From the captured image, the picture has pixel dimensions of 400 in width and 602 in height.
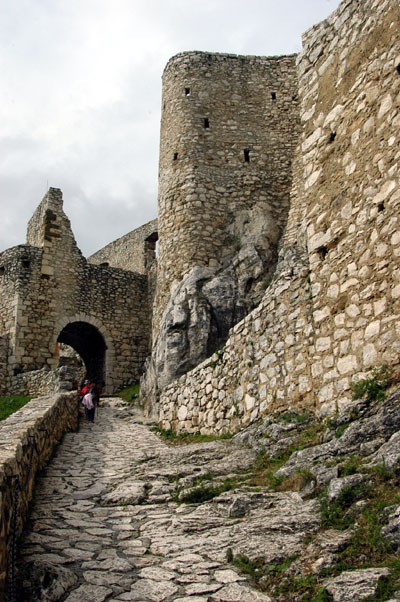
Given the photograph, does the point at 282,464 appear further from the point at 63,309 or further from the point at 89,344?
the point at 89,344

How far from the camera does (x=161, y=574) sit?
3.55 m

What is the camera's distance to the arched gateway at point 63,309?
63.0 feet

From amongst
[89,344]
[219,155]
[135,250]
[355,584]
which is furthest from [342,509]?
[135,250]

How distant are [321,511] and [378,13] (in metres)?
5.27

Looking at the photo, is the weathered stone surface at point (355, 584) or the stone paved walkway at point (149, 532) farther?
the stone paved walkway at point (149, 532)

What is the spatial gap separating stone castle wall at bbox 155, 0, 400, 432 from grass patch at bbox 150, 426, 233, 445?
0.69m

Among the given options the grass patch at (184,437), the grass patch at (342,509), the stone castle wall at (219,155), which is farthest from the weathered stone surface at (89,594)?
the stone castle wall at (219,155)

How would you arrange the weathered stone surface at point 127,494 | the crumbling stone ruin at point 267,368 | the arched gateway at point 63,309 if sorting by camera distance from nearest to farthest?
1. the crumbling stone ruin at point 267,368
2. the weathered stone surface at point 127,494
3. the arched gateway at point 63,309

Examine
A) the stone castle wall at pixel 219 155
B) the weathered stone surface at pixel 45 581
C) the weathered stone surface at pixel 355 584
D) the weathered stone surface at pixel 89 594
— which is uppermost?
the stone castle wall at pixel 219 155

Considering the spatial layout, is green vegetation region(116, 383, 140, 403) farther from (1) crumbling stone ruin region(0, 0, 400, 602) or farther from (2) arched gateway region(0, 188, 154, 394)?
(1) crumbling stone ruin region(0, 0, 400, 602)

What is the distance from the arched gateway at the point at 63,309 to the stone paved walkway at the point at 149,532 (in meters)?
12.8

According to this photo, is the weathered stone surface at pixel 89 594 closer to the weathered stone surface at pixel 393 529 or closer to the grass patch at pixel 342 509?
the grass patch at pixel 342 509

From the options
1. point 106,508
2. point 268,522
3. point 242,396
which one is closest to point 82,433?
point 242,396

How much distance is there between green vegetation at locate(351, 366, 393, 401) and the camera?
507 centimetres
